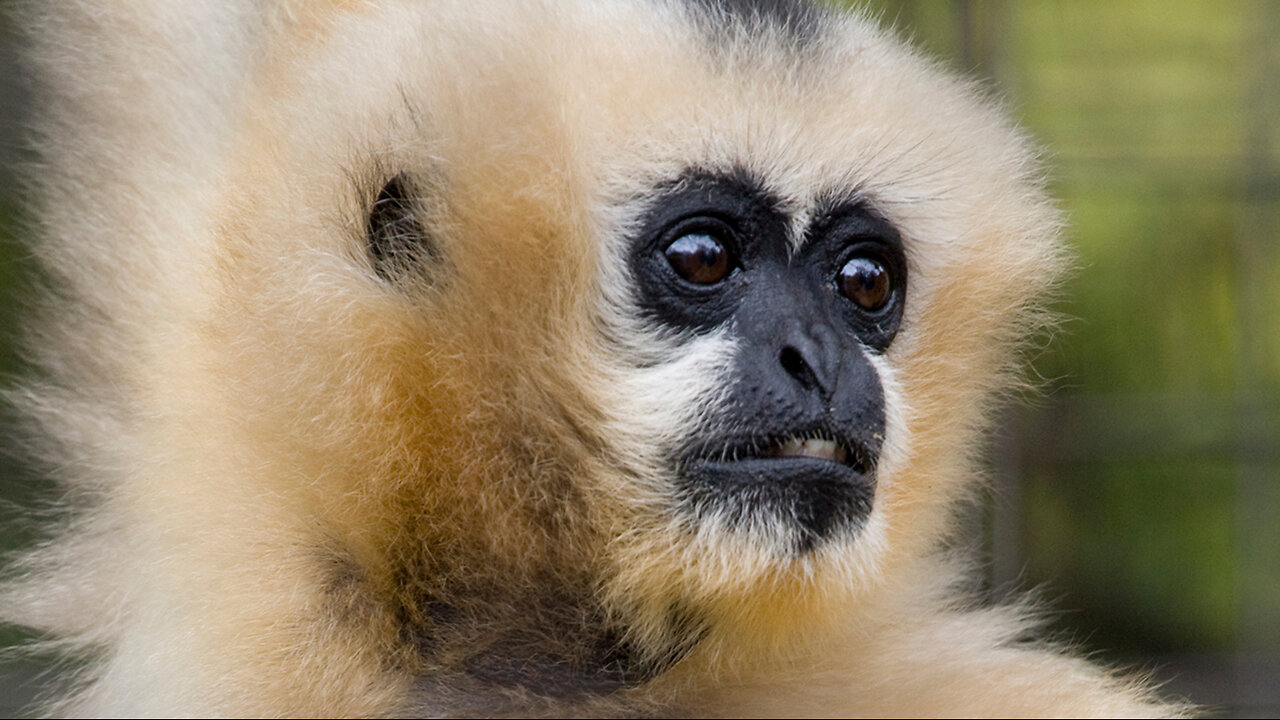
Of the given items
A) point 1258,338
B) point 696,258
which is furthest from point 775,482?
point 1258,338

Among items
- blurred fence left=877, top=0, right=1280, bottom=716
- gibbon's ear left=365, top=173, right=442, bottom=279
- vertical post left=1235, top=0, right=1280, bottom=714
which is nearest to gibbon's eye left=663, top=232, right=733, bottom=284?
gibbon's ear left=365, top=173, right=442, bottom=279

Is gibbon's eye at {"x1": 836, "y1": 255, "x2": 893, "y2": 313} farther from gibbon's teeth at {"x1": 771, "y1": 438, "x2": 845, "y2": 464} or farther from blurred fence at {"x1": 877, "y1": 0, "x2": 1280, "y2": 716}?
blurred fence at {"x1": 877, "y1": 0, "x2": 1280, "y2": 716}

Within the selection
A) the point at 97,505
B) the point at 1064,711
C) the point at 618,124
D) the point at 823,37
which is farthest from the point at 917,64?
the point at 97,505

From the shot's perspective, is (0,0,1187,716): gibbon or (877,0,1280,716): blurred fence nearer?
(0,0,1187,716): gibbon

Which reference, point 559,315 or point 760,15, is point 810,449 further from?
point 760,15

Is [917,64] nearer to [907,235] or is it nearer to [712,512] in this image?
[907,235]

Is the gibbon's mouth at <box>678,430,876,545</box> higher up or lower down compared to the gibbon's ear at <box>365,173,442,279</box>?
lower down

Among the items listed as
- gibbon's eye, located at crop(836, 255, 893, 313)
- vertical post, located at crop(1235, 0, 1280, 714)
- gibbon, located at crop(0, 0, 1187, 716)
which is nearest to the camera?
gibbon, located at crop(0, 0, 1187, 716)
